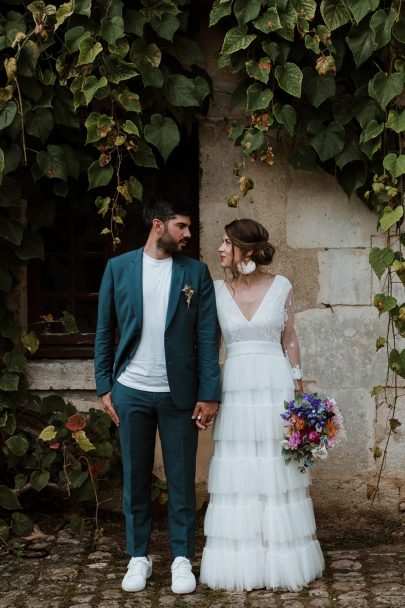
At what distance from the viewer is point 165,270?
4.07m

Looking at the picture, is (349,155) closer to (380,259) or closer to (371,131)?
(371,131)

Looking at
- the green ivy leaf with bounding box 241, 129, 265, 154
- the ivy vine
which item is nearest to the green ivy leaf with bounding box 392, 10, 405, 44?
the ivy vine

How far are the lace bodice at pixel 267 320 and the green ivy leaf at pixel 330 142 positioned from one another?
901mm

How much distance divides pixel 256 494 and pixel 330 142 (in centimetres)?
182

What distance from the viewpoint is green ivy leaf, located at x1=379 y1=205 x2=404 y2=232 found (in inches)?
181

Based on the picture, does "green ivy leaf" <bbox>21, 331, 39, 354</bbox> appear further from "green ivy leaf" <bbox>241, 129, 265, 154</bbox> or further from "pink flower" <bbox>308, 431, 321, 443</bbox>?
"pink flower" <bbox>308, 431, 321, 443</bbox>

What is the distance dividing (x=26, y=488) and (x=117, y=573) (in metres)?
0.81

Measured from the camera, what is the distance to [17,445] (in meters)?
4.79

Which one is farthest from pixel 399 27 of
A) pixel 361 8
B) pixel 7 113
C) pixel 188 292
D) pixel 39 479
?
pixel 39 479

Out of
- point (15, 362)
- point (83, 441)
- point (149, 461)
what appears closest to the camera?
point (149, 461)

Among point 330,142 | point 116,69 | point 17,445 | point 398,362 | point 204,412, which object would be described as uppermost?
point 116,69

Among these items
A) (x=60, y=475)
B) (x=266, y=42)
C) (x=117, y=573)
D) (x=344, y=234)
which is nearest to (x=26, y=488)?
(x=60, y=475)

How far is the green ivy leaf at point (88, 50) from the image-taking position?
4457mm

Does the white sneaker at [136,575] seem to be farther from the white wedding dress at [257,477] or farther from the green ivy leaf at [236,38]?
the green ivy leaf at [236,38]
